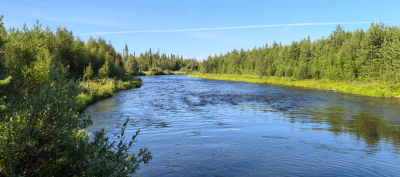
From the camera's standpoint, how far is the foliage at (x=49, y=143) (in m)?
4.03

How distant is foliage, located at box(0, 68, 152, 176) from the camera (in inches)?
159

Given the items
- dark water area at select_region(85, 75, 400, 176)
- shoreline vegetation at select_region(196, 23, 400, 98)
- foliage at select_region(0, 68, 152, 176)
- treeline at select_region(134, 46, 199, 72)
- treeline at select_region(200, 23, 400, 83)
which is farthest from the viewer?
treeline at select_region(134, 46, 199, 72)

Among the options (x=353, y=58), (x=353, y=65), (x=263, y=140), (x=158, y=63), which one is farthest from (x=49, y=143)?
(x=158, y=63)

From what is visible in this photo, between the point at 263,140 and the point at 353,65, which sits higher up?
the point at 353,65

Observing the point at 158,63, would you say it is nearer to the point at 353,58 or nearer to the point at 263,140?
the point at 353,58

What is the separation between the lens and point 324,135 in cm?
1388

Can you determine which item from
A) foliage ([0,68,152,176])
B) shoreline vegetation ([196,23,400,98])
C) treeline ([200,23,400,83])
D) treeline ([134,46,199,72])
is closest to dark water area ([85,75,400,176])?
foliage ([0,68,152,176])

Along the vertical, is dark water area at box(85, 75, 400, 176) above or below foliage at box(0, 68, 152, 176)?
below

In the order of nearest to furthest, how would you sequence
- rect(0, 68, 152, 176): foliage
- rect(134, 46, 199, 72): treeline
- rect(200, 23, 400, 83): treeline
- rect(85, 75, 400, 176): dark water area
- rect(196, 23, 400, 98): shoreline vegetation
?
rect(0, 68, 152, 176): foliage
rect(85, 75, 400, 176): dark water area
rect(196, 23, 400, 98): shoreline vegetation
rect(200, 23, 400, 83): treeline
rect(134, 46, 199, 72): treeline

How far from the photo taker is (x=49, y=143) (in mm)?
4500

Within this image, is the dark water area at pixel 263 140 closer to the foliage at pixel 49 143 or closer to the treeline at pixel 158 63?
the foliage at pixel 49 143

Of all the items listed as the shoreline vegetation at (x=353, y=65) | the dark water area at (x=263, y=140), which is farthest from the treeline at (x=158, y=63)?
the dark water area at (x=263, y=140)

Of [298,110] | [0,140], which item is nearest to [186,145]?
[0,140]

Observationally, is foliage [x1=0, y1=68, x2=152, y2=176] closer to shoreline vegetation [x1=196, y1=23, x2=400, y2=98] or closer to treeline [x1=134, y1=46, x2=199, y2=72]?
shoreline vegetation [x1=196, y1=23, x2=400, y2=98]
